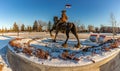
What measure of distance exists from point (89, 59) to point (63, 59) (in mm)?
1252

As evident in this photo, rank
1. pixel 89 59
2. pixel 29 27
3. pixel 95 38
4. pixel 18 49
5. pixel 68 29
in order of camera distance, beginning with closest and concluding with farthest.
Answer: pixel 89 59 → pixel 18 49 → pixel 68 29 → pixel 95 38 → pixel 29 27

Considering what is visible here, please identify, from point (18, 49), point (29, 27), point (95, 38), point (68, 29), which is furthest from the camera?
point (29, 27)

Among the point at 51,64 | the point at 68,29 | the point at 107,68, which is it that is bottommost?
the point at 107,68

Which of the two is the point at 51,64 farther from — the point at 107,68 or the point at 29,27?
the point at 29,27

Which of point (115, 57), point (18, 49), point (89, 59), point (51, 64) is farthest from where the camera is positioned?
point (18, 49)

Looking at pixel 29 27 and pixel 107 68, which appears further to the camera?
pixel 29 27

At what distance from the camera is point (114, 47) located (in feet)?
26.7

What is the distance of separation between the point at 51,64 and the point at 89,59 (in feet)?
6.09

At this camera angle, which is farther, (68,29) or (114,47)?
(68,29)

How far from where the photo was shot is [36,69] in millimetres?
6246

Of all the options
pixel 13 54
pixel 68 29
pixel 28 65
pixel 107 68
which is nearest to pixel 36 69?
pixel 28 65

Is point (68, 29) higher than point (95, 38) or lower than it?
higher

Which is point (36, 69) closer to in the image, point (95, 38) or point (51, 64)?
point (51, 64)

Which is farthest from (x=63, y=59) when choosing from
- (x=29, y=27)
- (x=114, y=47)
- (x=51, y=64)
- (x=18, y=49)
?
(x=29, y=27)
